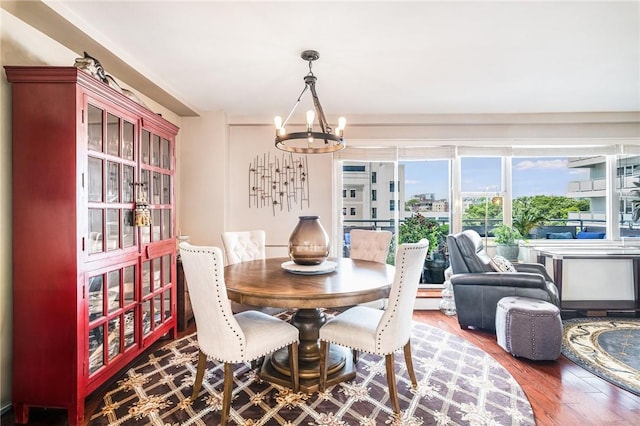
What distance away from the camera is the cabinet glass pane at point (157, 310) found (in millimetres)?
2754

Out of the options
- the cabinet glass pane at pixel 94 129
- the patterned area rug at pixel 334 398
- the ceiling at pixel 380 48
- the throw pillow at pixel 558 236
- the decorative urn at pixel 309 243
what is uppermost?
the ceiling at pixel 380 48

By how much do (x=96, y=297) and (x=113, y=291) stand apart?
0.16m

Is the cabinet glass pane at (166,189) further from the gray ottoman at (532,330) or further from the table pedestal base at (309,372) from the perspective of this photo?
the gray ottoman at (532,330)

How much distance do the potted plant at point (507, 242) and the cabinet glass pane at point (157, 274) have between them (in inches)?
156

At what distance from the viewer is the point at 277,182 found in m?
4.25

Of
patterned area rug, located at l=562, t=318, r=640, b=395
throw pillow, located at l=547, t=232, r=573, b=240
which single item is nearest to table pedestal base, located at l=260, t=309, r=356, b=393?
patterned area rug, located at l=562, t=318, r=640, b=395

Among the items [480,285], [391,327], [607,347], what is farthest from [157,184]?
[607,347]

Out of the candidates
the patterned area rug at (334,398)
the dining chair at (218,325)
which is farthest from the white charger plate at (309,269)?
the patterned area rug at (334,398)

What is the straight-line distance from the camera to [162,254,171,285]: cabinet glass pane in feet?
9.65

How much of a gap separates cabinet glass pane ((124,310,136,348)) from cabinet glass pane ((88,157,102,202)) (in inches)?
35.7

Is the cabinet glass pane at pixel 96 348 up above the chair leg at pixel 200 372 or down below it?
above

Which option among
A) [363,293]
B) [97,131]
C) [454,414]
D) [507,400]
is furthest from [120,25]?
[507,400]

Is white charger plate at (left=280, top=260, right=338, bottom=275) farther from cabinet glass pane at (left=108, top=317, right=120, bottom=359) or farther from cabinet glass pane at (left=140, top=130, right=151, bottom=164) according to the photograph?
cabinet glass pane at (left=140, top=130, right=151, bottom=164)

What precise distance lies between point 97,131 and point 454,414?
2839 mm
